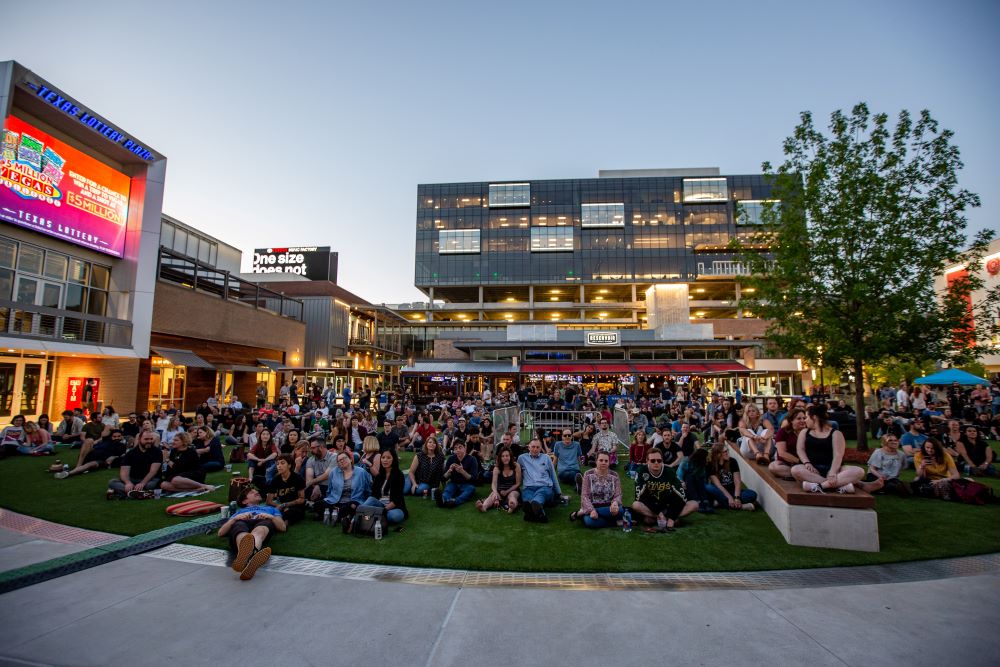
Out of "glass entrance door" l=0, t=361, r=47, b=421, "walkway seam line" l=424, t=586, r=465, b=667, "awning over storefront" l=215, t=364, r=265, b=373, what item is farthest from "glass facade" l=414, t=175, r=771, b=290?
"walkway seam line" l=424, t=586, r=465, b=667

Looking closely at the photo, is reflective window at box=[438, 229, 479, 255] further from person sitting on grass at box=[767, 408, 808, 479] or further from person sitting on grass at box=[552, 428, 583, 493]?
person sitting on grass at box=[767, 408, 808, 479]

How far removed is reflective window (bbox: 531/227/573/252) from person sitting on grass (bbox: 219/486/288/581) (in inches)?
2722

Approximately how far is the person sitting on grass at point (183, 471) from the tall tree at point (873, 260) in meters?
14.2

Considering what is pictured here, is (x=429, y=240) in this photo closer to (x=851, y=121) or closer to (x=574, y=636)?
(x=851, y=121)

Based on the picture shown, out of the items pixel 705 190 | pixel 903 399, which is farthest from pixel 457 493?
pixel 705 190

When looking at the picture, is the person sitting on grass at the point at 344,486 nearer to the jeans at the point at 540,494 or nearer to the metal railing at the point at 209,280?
the jeans at the point at 540,494

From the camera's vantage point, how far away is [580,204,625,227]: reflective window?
73.0 meters

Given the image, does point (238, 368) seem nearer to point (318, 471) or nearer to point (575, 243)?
point (318, 471)

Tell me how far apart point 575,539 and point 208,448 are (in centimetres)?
910

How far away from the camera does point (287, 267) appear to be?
61.1 metres

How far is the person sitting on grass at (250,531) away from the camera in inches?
198

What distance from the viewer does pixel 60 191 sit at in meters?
17.2

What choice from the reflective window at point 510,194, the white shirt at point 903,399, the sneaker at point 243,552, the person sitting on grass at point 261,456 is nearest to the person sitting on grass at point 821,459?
the sneaker at point 243,552

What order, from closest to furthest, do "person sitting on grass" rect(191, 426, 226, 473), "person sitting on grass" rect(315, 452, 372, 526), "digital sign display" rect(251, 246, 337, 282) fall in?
1. "person sitting on grass" rect(315, 452, 372, 526)
2. "person sitting on grass" rect(191, 426, 226, 473)
3. "digital sign display" rect(251, 246, 337, 282)
